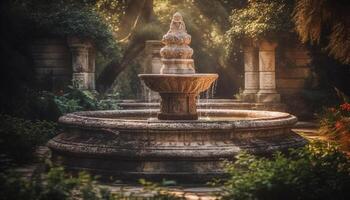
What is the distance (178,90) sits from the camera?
417 inches

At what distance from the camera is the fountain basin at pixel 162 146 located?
8555mm

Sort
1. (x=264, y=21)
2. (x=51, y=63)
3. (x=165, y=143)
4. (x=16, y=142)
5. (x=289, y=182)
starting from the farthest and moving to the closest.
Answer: (x=264, y=21) < (x=51, y=63) < (x=16, y=142) < (x=165, y=143) < (x=289, y=182)

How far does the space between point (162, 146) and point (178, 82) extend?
195 centimetres

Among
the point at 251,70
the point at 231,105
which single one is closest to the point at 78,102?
the point at 231,105

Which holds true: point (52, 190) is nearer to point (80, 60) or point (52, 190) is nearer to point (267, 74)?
point (80, 60)

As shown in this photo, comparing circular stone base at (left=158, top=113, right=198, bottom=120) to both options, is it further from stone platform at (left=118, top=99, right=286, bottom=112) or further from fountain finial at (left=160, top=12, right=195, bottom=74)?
stone platform at (left=118, top=99, right=286, bottom=112)

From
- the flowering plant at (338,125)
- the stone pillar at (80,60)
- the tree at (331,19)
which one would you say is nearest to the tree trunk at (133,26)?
the stone pillar at (80,60)

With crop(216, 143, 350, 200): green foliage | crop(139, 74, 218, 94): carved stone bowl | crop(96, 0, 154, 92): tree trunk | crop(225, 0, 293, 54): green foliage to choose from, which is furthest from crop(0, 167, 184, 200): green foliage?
crop(96, 0, 154, 92): tree trunk

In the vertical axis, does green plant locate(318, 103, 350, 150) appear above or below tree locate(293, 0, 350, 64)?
below

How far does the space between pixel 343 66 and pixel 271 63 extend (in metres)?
2.75

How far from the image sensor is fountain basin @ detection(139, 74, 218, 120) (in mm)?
10289

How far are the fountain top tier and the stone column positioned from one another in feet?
32.1

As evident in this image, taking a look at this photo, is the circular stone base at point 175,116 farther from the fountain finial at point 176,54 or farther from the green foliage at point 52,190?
the green foliage at point 52,190

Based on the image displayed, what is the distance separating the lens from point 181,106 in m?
10.9
